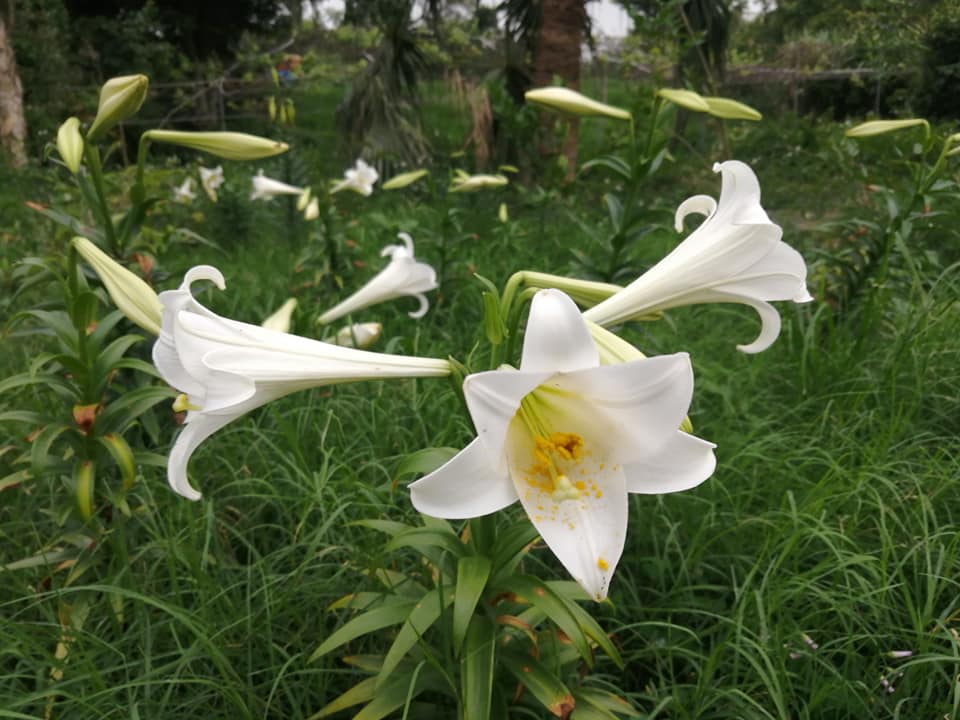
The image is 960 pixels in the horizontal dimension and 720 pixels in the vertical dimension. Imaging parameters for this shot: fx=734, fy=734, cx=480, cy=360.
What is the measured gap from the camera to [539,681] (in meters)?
1.14

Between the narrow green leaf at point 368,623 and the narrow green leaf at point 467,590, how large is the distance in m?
0.16

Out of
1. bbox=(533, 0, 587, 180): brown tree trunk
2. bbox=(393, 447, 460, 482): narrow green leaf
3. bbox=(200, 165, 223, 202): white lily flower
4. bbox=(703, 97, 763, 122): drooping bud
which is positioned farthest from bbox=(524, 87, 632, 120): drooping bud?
bbox=(533, 0, 587, 180): brown tree trunk

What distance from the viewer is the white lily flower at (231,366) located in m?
0.90

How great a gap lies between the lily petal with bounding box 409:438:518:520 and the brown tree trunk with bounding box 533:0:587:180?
5039 mm

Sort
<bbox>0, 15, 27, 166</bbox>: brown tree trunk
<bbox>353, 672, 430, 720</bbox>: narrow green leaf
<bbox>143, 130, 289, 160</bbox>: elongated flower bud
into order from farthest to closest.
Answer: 1. <bbox>0, 15, 27, 166</bbox>: brown tree trunk
2. <bbox>143, 130, 289, 160</bbox>: elongated flower bud
3. <bbox>353, 672, 430, 720</bbox>: narrow green leaf

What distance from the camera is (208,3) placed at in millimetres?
11047

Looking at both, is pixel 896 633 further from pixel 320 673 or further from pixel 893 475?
pixel 320 673

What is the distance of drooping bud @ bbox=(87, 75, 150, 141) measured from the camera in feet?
4.97

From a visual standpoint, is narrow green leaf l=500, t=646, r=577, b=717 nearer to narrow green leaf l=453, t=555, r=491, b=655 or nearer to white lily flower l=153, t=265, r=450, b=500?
narrow green leaf l=453, t=555, r=491, b=655

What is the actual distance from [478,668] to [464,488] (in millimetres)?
391

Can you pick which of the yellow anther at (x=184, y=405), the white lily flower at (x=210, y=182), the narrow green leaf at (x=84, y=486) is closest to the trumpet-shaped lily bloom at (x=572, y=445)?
the yellow anther at (x=184, y=405)

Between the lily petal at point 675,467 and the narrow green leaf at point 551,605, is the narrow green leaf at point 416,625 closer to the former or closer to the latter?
the narrow green leaf at point 551,605

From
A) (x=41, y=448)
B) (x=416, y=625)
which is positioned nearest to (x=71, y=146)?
(x=41, y=448)

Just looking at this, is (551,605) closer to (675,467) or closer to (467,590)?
(467,590)
